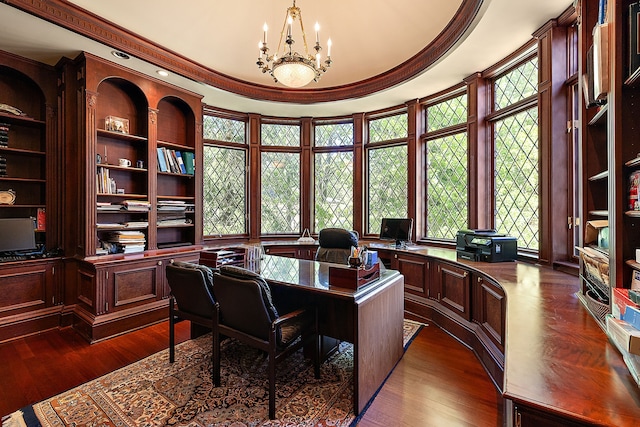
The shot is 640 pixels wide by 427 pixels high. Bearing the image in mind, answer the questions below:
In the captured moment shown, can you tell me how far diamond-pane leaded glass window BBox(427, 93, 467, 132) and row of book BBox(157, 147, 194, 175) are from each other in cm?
356

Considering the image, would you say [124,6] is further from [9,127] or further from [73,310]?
[73,310]

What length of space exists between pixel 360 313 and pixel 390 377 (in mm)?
840

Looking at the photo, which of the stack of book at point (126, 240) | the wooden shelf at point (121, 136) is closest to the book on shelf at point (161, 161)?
the wooden shelf at point (121, 136)

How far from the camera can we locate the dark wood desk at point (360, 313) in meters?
1.98

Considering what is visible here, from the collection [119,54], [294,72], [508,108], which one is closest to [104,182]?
[119,54]

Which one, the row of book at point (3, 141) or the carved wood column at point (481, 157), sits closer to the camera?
the row of book at point (3, 141)

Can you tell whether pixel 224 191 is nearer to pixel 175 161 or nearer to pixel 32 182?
pixel 175 161

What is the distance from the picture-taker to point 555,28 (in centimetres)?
260

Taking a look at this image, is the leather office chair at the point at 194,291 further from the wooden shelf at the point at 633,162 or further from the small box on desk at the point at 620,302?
the wooden shelf at the point at 633,162

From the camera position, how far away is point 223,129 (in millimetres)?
4969

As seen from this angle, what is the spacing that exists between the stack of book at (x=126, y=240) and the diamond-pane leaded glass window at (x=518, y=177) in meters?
4.33

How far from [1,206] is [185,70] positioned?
8.01ft

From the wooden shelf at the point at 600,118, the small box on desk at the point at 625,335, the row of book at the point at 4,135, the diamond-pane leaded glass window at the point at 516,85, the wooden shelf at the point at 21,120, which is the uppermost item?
the diamond-pane leaded glass window at the point at 516,85

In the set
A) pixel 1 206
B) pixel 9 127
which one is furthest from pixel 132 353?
pixel 9 127
